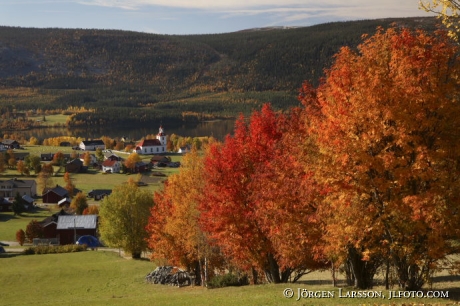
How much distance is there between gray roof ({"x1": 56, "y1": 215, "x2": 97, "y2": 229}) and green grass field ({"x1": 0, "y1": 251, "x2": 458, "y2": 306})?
17.6m

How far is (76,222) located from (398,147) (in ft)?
212

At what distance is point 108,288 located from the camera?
1528 inches

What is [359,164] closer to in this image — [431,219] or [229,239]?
[431,219]

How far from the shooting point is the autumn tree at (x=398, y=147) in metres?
17.5

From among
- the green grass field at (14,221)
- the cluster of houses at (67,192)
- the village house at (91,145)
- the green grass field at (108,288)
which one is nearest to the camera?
the green grass field at (108,288)

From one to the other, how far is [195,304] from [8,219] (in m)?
74.2

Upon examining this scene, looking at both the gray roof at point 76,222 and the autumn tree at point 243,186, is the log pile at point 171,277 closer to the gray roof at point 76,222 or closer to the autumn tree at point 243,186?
Result: the autumn tree at point 243,186

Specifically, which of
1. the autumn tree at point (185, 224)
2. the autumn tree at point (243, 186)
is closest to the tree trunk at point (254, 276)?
the autumn tree at point (185, 224)

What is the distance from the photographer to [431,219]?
56.8ft

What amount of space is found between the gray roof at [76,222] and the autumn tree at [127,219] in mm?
17570

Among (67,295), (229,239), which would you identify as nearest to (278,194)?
(229,239)

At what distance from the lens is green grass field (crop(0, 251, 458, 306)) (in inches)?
852

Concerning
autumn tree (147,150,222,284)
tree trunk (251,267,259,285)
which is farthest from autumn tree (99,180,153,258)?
tree trunk (251,267,259,285)

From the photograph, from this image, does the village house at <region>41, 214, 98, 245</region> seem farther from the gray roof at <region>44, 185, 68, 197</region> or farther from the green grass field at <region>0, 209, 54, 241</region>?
the gray roof at <region>44, 185, 68, 197</region>
